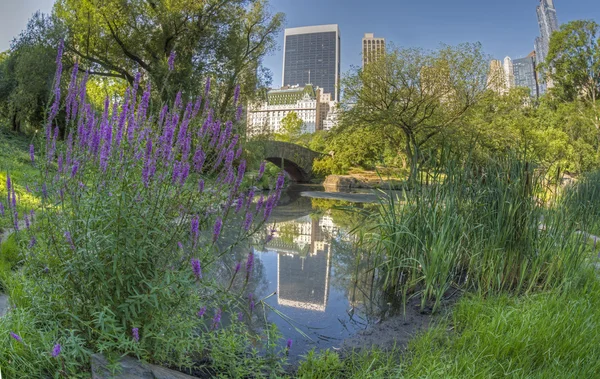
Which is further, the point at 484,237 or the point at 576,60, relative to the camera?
the point at 576,60

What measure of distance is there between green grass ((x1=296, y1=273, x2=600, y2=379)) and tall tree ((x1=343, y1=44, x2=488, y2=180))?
525 inches

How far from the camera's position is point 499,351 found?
6.44ft

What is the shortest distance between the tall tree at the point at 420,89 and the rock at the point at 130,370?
14.4 m

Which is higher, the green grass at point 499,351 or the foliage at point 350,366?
the green grass at point 499,351

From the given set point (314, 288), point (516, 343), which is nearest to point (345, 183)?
point (314, 288)

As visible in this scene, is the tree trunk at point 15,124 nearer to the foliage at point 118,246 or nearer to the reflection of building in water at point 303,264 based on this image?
the reflection of building in water at point 303,264

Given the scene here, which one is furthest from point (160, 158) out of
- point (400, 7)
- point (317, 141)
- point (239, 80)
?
point (317, 141)

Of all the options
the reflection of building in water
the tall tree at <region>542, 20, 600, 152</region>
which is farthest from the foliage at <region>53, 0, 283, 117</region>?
the tall tree at <region>542, 20, 600, 152</region>

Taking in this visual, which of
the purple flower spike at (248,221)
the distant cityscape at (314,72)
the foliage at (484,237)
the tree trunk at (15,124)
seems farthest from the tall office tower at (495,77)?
the purple flower spike at (248,221)

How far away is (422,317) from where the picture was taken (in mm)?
2779

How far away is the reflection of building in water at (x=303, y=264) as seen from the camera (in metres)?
3.35

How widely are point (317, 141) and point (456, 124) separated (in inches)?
611

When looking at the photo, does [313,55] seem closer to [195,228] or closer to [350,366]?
[350,366]

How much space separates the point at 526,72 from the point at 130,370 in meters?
33.1
